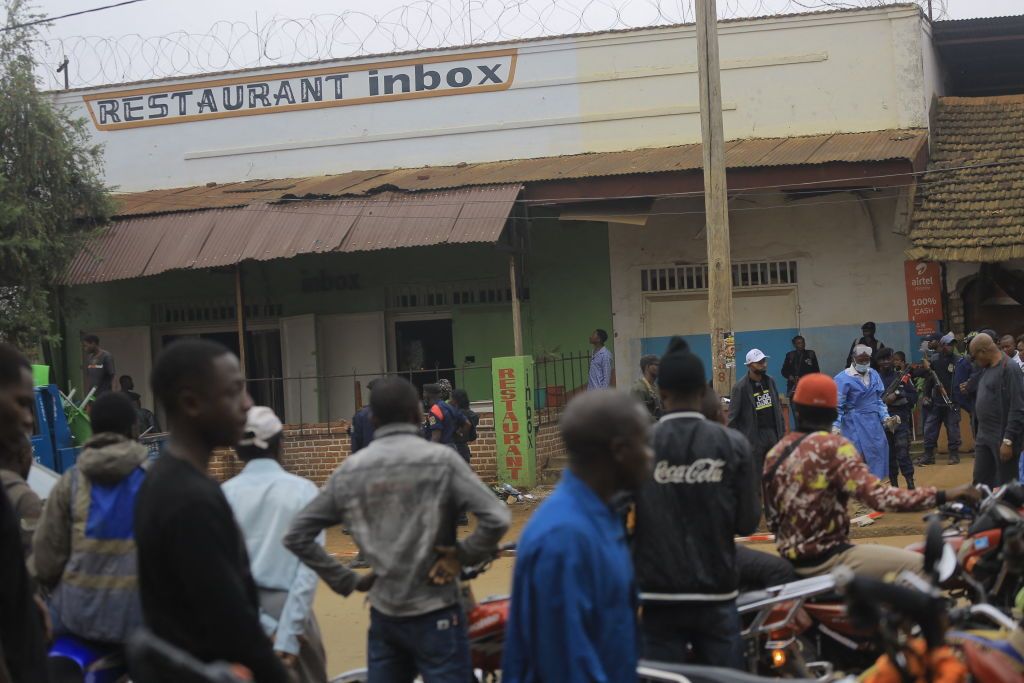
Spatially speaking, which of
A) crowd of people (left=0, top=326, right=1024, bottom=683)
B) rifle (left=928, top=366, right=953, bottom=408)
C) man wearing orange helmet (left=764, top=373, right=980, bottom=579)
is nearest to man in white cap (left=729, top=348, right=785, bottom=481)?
rifle (left=928, top=366, right=953, bottom=408)

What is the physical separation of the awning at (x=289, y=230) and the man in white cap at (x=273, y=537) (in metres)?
10.2

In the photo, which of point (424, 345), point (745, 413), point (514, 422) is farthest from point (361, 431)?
point (424, 345)

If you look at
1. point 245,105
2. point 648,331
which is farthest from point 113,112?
point 648,331

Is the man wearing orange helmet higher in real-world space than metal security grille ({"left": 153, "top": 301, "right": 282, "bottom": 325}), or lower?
lower

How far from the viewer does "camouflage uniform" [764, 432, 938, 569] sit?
192 inches

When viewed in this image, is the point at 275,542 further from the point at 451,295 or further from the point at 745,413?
the point at 451,295

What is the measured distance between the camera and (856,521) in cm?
1164

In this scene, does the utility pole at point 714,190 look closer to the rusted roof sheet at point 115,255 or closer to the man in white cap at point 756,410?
the man in white cap at point 756,410

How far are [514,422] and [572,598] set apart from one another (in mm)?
12366

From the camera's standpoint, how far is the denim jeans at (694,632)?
14.5 feet

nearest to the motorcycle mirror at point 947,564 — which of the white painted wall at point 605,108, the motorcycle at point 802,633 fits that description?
the motorcycle at point 802,633

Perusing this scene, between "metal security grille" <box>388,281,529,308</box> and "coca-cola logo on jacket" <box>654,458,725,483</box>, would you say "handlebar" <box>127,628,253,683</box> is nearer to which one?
"coca-cola logo on jacket" <box>654,458,725,483</box>

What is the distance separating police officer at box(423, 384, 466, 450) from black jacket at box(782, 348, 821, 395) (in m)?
5.11

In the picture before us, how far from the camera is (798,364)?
52.9 ft
